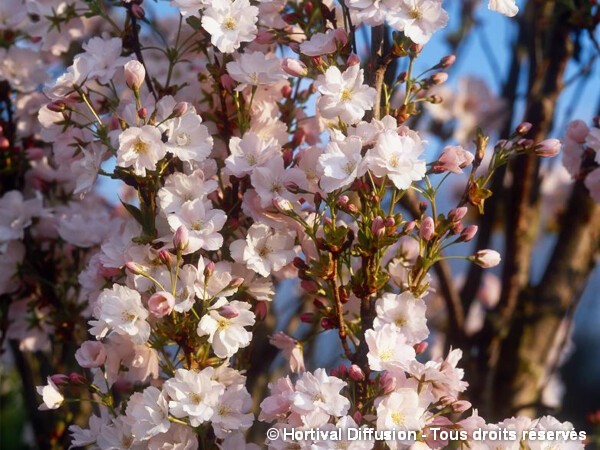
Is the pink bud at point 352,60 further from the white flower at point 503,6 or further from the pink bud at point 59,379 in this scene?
Result: the pink bud at point 59,379

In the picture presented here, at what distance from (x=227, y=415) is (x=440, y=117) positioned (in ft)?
7.42

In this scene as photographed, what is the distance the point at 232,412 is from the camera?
1304 mm

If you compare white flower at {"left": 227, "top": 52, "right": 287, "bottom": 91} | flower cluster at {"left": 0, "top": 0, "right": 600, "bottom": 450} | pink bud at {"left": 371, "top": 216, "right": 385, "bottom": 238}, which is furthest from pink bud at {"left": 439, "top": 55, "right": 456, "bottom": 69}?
pink bud at {"left": 371, "top": 216, "right": 385, "bottom": 238}

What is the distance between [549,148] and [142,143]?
68cm

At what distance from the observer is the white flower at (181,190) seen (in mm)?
1377

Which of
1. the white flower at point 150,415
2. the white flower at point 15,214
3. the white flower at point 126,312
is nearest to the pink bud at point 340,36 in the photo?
the white flower at point 126,312

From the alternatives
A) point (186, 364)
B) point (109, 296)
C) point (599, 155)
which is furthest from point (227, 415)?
point (599, 155)

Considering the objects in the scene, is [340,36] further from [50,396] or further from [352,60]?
[50,396]

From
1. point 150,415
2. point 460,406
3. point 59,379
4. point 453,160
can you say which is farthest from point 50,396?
point 453,160

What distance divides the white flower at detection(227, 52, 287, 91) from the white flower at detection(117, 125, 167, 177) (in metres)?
0.19

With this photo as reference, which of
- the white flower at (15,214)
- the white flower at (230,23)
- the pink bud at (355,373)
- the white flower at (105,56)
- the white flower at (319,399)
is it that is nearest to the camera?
the white flower at (319,399)

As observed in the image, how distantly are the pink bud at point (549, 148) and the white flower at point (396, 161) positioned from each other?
28 centimetres

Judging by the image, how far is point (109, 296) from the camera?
1289 millimetres

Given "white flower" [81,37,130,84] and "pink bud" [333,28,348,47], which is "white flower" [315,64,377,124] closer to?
"pink bud" [333,28,348,47]
